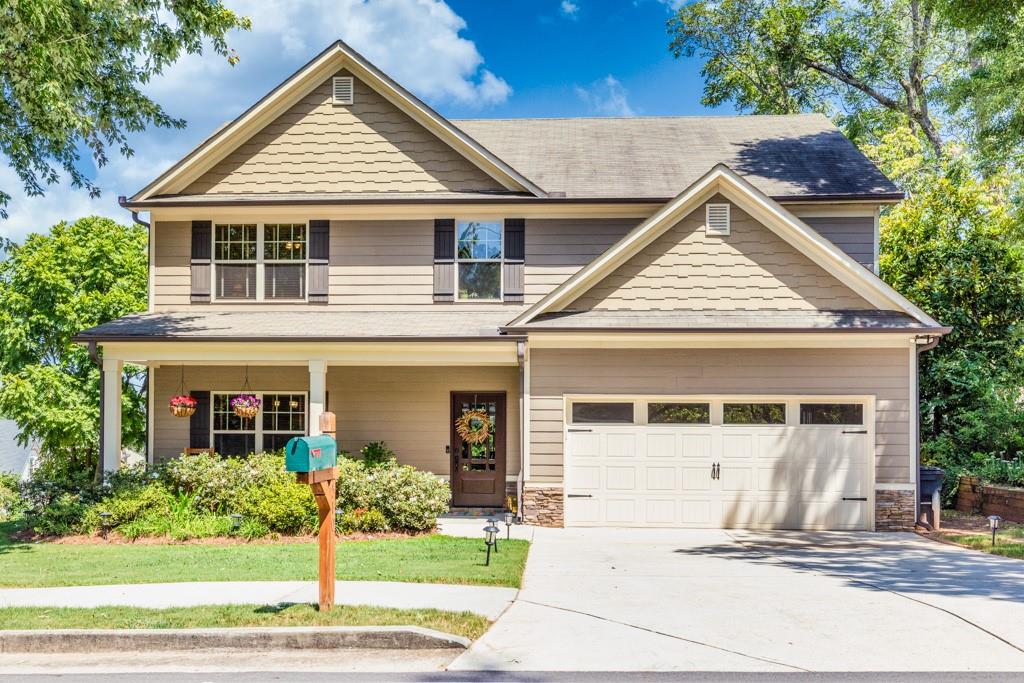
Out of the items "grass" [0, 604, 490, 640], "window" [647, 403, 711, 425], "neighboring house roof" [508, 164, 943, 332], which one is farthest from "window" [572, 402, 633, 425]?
"grass" [0, 604, 490, 640]

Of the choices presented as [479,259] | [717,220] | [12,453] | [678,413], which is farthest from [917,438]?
[12,453]

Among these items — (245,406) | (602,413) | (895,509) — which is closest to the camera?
(895,509)

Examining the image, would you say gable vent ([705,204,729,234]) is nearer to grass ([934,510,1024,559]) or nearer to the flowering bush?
grass ([934,510,1024,559])

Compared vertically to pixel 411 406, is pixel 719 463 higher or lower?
lower

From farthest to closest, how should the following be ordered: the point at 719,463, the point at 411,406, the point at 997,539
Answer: the point at 411,406 → the point at 719,463 → the point at 997,539

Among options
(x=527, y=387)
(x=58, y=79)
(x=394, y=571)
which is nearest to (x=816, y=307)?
(x=527, y=387)

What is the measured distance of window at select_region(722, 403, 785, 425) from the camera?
1325cm

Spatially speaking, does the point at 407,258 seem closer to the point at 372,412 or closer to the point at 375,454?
the point at 372,412

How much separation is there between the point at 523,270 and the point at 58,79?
7.99 metres

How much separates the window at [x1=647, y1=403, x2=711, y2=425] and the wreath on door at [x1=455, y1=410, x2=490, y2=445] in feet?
10.9

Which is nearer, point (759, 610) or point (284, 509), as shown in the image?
point (759, 610)

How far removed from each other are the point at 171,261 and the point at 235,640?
11.1 metres

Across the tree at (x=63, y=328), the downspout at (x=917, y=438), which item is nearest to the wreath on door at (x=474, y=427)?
the downspout at (x=917, y=438)

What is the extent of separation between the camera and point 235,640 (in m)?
6.49
